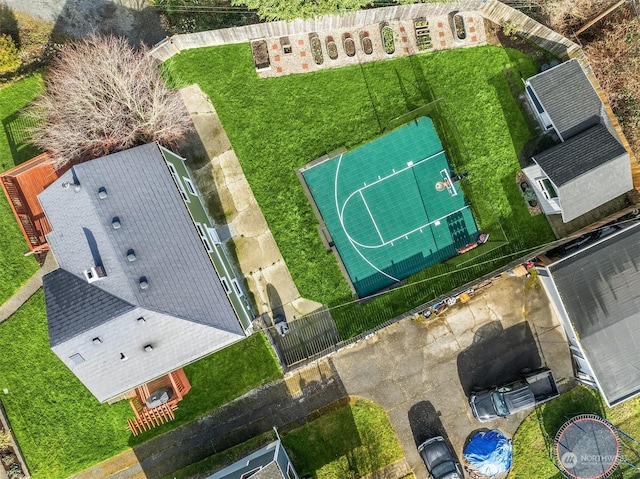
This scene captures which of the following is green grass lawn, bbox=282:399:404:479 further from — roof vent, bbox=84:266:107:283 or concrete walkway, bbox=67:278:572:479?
roof vent, bbox=84:266:107:283

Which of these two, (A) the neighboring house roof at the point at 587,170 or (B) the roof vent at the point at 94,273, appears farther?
(A) the neighboring house roof at the point at 587,170

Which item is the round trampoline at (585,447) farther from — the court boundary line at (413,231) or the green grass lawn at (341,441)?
the court boundary line at (413,231)

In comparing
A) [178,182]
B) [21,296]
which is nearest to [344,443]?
[178,182]

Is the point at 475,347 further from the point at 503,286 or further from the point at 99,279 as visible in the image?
the point at 99,279

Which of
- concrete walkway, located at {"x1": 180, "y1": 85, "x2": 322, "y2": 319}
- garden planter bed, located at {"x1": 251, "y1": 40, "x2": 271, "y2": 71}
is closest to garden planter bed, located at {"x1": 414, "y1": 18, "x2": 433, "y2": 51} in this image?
garden planter bed, located at {"x1": 251, "y1": 40, "x2": 271, "y2": 71}

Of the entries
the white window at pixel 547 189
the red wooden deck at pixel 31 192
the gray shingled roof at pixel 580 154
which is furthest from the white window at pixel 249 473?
the gray shingled roof at pixel 580 154

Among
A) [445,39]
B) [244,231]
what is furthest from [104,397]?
[445,39]

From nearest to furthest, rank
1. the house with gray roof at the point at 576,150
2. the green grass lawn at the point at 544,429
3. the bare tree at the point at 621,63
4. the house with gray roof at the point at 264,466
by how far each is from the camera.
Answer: the house with gray roof at the point at 264,466 → the house with gray roof at the point at 576,150 → the bare tree at the point at 621,63 → the green grass lawn at the point at 544,429
